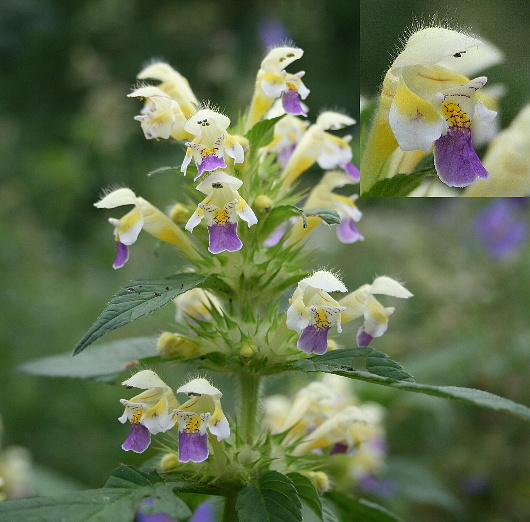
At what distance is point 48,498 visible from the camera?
0.99 meters

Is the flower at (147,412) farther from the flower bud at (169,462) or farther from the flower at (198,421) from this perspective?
the flower bud at (169,462)

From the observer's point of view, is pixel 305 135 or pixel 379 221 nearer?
pixel 305 135

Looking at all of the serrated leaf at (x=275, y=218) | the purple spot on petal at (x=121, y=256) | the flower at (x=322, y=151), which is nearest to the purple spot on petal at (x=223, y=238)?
the serrated leaf at (x=275, y=218)

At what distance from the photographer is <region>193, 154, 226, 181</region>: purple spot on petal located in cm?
115

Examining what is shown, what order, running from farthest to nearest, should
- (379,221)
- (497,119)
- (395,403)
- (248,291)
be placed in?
(379,221) → (395,403) → (248,291) → (497,119)

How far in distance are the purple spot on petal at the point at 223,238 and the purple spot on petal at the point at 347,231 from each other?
317mm

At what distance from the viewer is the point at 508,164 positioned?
4.32ft

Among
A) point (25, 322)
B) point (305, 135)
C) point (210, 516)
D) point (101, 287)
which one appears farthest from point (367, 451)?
point (101, 287)

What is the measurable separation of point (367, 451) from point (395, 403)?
0.62 metres

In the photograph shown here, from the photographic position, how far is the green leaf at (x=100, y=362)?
1.42m

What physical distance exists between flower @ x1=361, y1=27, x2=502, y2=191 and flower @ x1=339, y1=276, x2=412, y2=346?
317 millimetres

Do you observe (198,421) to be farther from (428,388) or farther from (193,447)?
(428,388)

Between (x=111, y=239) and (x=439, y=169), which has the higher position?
(x=439, y=169)

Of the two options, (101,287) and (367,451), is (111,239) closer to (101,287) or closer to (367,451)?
(101,287)
